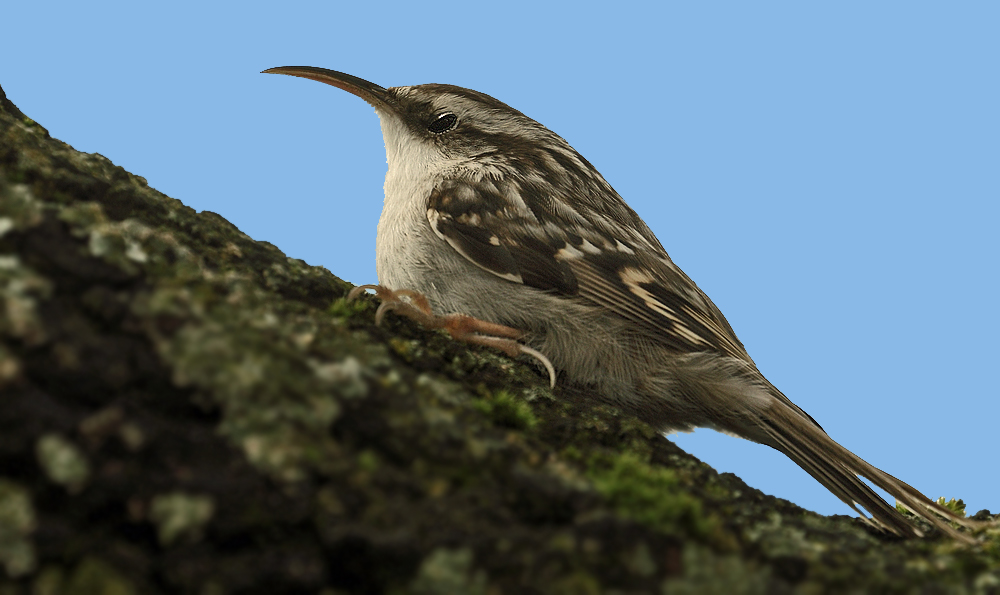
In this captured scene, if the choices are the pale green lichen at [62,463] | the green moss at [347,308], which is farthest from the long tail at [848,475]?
the pale green lichen at [62,463]

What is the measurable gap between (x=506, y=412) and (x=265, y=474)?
2.14 ft

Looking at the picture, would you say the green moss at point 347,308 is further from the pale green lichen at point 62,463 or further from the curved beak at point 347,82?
the curved beak at point 347,82

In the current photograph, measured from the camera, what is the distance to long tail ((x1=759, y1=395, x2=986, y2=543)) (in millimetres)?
2064

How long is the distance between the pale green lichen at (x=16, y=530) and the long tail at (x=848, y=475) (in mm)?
2035

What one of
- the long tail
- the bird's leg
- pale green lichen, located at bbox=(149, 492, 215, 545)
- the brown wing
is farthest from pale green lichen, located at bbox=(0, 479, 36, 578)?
the long tail

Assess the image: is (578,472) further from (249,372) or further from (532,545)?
(249,372)

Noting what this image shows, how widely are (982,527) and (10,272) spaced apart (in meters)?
2.53

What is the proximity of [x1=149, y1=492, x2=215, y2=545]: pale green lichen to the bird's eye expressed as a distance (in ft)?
7.78

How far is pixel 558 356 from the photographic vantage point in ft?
8.55

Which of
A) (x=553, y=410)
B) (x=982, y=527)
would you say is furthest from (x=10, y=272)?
(x=982, y=527)

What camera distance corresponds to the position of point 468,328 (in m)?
2.50

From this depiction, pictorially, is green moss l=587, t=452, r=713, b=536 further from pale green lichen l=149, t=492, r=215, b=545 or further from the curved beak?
the curved beak

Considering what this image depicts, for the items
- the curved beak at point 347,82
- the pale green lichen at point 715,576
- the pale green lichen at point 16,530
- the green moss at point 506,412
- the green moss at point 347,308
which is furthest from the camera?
the curved beak at point 347,82

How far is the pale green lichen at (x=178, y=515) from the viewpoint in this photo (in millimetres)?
1021
